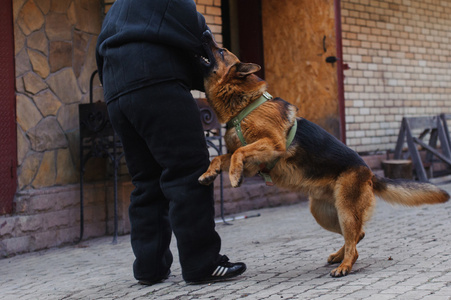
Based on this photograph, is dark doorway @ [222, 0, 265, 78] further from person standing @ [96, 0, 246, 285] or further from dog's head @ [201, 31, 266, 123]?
person standing @ [96, 0, 246, 285]

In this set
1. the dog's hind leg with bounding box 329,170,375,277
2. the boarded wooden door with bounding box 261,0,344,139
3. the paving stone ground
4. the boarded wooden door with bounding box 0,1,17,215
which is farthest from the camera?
the boarded wooden door with bounding box 261,0,344,139

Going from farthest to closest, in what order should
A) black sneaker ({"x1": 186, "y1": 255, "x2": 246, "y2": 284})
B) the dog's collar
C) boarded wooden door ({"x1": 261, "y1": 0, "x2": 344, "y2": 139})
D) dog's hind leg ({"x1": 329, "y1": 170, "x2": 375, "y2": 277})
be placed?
boarded wooden door ({"x1": 261, "y1": 0, "x2": 344, "y2": 139})
dog's hind leg ({"x1": 329, "y1": 170, "x2": 375, "y2": 277})
the dog's collar
black sneaker ({"x1": 186, "y1": 255, "x2": 246, "y2": 284})

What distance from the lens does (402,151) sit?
32.5 ft

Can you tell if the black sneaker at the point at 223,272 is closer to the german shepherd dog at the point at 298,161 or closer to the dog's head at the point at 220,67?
the german shepherd dog at the point at 298,161

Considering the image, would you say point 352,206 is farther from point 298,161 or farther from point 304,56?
point 304,56

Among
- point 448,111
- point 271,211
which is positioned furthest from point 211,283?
point 448,111

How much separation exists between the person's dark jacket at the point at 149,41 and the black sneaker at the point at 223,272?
1.21 meters

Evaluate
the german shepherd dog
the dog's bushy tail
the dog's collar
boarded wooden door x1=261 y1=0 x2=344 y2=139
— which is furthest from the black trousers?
boarded wooden door x1=261 y1=0 x2=344 y2=139

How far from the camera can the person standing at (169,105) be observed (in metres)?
3.45

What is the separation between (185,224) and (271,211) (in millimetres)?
4096

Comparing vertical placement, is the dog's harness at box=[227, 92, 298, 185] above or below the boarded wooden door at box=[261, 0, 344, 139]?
below

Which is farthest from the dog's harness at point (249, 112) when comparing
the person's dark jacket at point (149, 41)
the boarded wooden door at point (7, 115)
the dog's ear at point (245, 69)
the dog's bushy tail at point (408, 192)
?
the boarded wooden door at point (7, 115)

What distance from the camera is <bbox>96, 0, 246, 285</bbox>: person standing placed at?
3447 mm

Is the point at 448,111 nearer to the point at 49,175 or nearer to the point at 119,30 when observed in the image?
the point at 49,175
